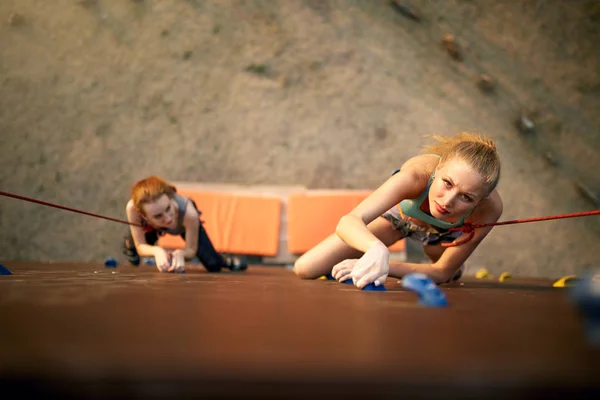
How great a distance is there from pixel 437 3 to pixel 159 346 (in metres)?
4.05

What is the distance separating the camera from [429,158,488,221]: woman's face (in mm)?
1371

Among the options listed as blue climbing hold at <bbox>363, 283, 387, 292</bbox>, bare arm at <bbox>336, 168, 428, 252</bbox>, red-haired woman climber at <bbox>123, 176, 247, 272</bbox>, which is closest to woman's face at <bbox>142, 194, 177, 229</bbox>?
red-haired woman climber at <bbox>123, 176, 247, 272</bbox>

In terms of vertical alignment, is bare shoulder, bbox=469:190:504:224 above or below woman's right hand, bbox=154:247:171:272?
above

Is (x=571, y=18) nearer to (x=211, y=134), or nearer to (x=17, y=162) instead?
(x=211, y=134)

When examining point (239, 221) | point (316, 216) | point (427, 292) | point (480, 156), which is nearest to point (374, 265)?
point (427, 292)

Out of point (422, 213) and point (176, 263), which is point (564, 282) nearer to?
point (422, 213)

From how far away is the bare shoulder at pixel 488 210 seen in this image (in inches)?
64.4

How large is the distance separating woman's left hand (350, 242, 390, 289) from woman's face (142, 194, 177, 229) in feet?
3.72

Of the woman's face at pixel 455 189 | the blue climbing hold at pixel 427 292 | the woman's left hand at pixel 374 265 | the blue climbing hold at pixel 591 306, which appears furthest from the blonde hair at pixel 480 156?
the blue climbing hold at pixel 591 306

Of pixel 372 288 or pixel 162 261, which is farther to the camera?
pixel 162 261

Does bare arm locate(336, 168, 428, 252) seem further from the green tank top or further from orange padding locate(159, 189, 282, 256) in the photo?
orange padding locate(159, 189, 282, 256)

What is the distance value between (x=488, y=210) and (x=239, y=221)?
2240 millimetres

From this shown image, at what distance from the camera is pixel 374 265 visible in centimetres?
128

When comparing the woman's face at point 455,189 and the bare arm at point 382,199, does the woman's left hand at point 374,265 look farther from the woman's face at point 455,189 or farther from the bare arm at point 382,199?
the woman's face at point 455,189
